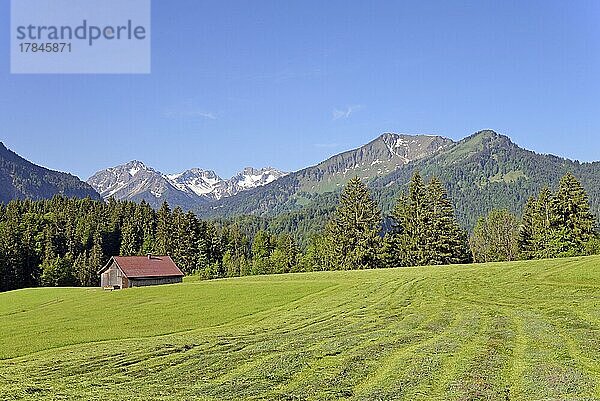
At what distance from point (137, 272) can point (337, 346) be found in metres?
66.6

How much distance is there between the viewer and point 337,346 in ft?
68.0

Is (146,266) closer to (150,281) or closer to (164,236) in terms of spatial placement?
(150,281)

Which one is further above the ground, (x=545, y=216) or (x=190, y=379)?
(x=545, y=216)

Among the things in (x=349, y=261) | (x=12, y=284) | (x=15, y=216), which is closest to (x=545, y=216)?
(x=349, y=261)

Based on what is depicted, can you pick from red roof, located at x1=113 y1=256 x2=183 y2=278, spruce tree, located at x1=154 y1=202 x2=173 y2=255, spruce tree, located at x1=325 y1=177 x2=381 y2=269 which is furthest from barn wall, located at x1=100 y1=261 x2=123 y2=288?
spruce tree, located at x1=154 y1=202 x2=173 y2=255

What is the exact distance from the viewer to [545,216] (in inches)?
3162

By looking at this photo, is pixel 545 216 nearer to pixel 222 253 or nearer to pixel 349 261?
pixel 349 261

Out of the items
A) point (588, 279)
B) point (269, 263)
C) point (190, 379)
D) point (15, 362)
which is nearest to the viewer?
point (190, 379)

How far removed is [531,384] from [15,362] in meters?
19.2

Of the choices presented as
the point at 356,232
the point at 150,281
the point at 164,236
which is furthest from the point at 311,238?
the point at 150,281

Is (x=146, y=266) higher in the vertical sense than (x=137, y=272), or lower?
higher

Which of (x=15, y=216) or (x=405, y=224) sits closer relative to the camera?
(x=405, y=224)

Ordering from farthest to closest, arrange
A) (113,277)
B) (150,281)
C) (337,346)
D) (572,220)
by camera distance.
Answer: (150,281) < (113,277) < (572,220) < (337,346)

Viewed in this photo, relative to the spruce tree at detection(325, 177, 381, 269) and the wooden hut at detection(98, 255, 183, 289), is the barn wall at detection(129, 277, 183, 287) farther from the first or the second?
the spruce tree at detection(325, 177, 381, 269)
